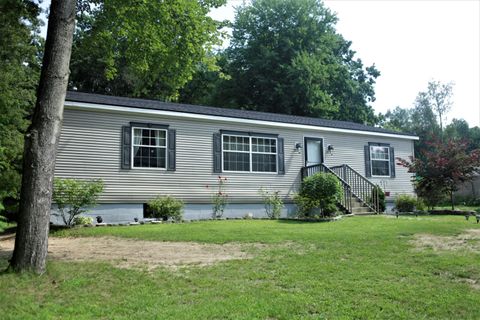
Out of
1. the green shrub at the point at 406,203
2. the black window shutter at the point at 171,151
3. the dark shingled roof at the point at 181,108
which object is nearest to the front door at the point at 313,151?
the dark shingled roof at the point at 181,108

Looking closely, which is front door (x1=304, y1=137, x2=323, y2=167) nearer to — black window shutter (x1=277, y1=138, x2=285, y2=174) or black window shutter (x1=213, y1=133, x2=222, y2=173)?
black window shutter (x1=277, y1=138, x2=285, y2=174)

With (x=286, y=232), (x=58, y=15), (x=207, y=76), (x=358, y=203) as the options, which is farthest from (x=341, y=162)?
(x=207, y=76)

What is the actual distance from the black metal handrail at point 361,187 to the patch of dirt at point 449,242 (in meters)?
6.12

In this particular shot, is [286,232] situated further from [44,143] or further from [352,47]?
[352,47]

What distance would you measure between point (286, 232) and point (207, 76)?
82.8 feet

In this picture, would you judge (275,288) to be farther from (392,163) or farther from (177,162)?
(392,163)

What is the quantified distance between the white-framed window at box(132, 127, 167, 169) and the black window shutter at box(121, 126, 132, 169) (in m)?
0.13

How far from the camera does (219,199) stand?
543 inches

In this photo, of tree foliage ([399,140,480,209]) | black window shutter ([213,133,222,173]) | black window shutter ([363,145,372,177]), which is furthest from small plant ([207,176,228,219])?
tree foliage ([399,140,480,209])

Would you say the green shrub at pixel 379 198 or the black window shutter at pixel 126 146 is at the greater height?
the black window shutter at pixel 126 146

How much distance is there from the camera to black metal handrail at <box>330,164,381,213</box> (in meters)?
14.7

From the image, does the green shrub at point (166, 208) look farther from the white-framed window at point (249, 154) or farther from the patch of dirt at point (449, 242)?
the patch of dirt at point (449, 242)

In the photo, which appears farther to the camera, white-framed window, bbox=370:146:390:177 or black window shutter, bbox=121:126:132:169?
white-framed window, bbox=370:146:390:177

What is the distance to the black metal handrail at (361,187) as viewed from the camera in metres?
14.7
